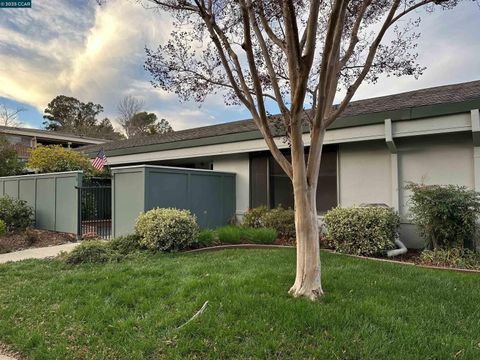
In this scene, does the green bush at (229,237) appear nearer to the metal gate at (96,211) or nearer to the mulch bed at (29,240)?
the metal gate at (96,211)

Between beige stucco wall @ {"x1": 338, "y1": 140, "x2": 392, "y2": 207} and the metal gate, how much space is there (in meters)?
7.07

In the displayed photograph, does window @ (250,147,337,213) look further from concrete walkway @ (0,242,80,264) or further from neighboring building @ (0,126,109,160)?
neighboring building @ (0,126,109,160)

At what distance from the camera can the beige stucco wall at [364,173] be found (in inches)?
350

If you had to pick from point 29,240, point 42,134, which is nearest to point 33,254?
point 29,240

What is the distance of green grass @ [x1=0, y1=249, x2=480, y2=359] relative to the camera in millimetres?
3225

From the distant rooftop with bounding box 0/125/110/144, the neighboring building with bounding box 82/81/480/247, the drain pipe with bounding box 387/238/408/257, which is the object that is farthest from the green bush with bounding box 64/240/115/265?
the distant rooftop with bounding box 0/125/110/144

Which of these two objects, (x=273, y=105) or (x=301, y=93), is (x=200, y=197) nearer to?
(x=273, y=105)

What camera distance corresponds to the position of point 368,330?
3.42 m

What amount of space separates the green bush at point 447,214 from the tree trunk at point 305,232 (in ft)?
12.1

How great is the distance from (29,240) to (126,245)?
408cm

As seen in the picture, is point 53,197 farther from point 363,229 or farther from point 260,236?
point 363,229

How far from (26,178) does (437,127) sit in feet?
43.7

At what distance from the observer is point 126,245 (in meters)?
7.68

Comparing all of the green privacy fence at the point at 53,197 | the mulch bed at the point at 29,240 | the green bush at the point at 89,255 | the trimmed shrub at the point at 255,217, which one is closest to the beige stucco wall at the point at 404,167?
the trimmed shrub at the point at 255,217
